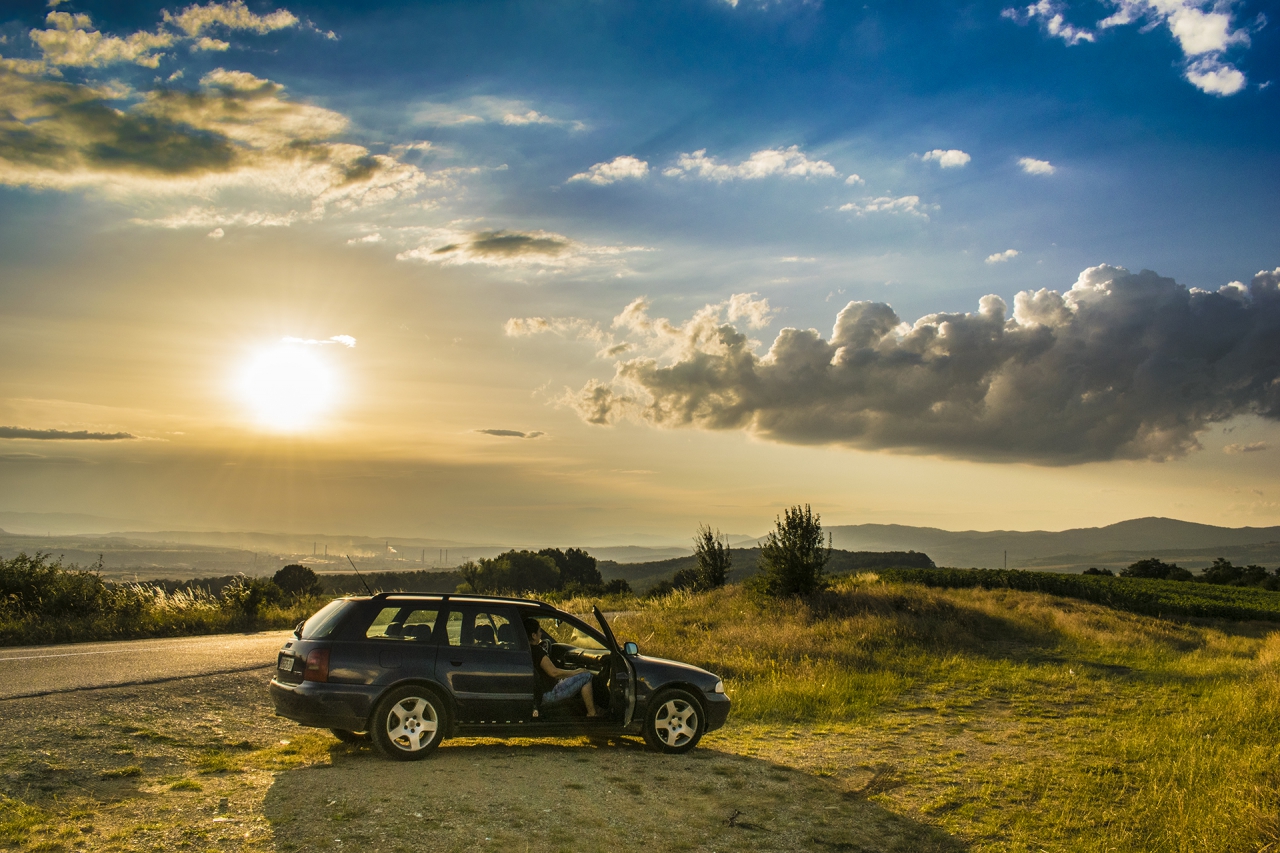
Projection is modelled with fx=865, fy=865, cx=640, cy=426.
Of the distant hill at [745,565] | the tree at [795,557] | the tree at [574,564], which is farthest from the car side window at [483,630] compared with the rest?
the distant hill at [745,565]

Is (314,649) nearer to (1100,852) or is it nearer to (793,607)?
(1100,852)

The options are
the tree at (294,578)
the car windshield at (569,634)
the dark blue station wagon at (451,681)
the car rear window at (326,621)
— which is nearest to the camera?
the dark blue station wagon at (451,681)

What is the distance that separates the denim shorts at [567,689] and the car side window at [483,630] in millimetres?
556

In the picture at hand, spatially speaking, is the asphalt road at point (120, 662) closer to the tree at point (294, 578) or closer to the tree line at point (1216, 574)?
the tree at point (294, 578)

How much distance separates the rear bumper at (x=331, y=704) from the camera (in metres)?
8.05

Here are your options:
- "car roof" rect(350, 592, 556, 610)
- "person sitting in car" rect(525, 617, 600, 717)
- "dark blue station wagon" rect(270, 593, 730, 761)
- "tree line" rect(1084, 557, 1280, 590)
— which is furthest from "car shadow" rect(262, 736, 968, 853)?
"tree line" rect(1084, 557, 1280, 590)

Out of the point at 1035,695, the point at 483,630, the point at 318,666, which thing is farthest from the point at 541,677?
the point at 1035,695

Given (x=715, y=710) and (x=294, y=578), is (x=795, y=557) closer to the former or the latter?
(x=715, y=710)

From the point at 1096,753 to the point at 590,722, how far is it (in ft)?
20.8

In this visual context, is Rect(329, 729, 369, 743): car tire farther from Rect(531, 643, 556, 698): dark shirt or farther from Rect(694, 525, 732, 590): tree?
Rect(694, 525, 732, 590): tree

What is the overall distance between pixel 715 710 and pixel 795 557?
17.2 metres

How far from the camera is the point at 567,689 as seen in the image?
9.02 m

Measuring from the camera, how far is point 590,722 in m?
9.02

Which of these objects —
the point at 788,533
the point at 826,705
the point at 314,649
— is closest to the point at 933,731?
the point at 826,705
